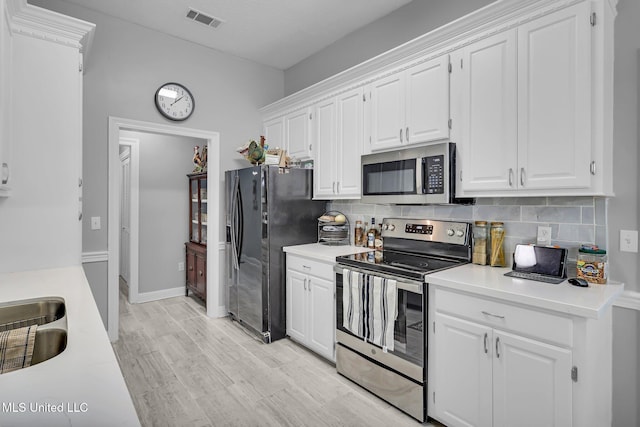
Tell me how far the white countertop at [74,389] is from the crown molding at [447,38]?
2.42 m

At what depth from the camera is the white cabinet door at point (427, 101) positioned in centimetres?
225

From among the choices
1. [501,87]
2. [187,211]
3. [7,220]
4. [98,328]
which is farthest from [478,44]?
[187,211]

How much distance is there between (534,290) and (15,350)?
2.07 m

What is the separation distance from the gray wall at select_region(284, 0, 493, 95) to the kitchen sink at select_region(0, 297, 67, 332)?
3.09 m

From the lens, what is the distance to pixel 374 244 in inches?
120

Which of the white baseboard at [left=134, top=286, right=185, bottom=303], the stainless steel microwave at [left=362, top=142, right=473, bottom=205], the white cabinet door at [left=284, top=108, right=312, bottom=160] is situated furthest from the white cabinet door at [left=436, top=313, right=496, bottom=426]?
the white baseboard at [left=134, top=286, right=185, bottom=303]

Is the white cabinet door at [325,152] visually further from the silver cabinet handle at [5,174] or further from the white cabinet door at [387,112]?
the silver cabinet handle at [5,174]

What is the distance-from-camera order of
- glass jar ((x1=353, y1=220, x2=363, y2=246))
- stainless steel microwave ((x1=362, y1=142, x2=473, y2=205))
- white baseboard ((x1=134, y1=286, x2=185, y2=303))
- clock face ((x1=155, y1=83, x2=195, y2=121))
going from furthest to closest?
1. white baseboard ((x1=134, y1=286, x2=185, y2=303))
2. clock face ((x1=155, y1=83, x2=195, y2=121))
3. glass jar ((x1=353, y1=220, x2=363, y2=246))
4. stainless steel microwave ((x1=362, y1=142, x2=473, y2=205))

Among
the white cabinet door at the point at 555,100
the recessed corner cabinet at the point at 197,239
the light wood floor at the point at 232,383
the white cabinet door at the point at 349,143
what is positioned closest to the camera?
the white cabinet door at the point at 555,100

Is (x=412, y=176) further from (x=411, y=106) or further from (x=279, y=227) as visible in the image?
(x=279, y=227)

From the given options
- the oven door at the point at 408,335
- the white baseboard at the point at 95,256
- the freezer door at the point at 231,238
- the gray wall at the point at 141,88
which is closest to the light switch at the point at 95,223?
the gray wall at the point at 141,88

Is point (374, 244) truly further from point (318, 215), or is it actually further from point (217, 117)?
point (217, 117)

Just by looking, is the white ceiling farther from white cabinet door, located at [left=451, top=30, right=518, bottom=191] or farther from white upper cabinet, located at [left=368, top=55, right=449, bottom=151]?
white cabinet door, located at [left=451, top=30, right=518, bottom=191]

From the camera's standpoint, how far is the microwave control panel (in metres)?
2.22
